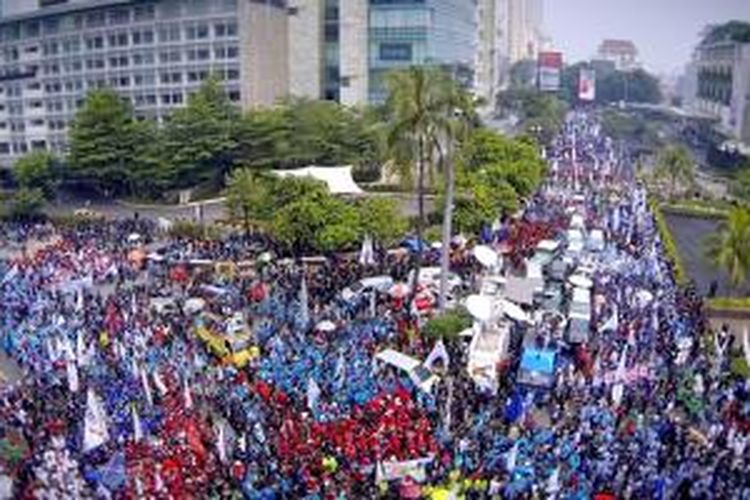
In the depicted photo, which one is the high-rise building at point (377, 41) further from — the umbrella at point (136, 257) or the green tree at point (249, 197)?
the umbrella at point (136, 257)

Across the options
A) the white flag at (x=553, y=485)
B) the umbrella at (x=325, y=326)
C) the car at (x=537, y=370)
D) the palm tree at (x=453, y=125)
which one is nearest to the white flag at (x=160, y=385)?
the umbrella at (x=325, y=326)

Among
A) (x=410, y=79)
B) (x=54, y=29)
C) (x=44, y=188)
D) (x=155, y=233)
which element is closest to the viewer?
(x=410, y=79)

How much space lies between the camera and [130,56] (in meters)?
76.6

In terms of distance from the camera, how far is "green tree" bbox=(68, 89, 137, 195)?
2480 inches

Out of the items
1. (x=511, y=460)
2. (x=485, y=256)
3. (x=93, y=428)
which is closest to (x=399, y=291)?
(x=485, y=256)

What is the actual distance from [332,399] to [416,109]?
12.7 m

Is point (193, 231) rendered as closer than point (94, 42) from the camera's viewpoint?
Yes

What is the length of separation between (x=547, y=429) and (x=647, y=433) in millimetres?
2596

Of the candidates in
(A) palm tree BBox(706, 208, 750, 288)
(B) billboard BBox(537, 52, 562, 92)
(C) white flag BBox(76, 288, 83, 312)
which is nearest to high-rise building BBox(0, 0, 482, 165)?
(C) white flag BBox(76, 288, 83, 312)

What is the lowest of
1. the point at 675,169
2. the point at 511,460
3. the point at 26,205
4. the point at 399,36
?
the point at 511,460

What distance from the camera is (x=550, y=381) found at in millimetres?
25891

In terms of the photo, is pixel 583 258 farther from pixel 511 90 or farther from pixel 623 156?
pixel 511 90

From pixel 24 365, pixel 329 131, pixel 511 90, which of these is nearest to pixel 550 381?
pixel 24 365

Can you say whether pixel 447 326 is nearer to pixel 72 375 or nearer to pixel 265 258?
pixel 72 375
